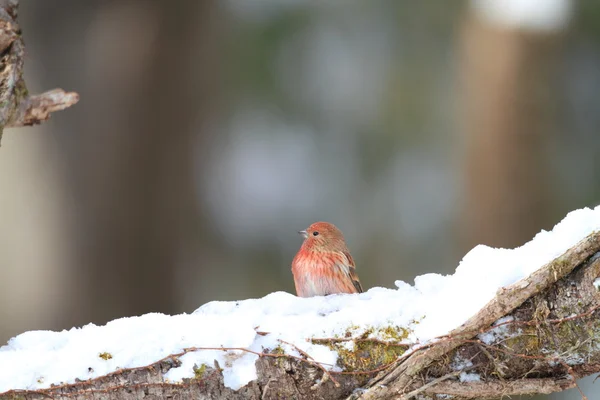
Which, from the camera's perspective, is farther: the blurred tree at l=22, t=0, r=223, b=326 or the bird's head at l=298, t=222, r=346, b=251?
the blurred tree at l=22, t=0, r=223, b=326

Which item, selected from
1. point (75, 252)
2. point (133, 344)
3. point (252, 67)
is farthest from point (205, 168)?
point (133, 344)

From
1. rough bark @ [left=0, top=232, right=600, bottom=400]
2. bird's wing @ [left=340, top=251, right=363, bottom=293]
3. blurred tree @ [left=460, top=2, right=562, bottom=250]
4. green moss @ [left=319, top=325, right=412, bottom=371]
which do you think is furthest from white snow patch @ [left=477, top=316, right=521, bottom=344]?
blurred tree @ [left=460, top=2, right=562, bottom=250]

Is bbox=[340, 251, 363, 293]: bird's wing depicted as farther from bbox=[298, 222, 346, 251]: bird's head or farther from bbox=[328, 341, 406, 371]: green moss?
bbox=[328, 341, 406, 371]: green moss

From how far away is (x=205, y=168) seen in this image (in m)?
11.9

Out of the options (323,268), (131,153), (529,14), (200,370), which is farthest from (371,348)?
(529,14)

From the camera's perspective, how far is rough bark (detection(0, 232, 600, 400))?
9.11 ft

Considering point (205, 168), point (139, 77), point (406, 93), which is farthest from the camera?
point (406, 93)

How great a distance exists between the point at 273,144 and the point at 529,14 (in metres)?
4.91

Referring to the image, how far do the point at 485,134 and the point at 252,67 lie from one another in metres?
4.43

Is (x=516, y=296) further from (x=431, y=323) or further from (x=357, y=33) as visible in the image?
(x=357, y=33)

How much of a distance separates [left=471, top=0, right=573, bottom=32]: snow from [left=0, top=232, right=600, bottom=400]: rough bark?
760 cm

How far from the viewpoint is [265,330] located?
2934 millimetres

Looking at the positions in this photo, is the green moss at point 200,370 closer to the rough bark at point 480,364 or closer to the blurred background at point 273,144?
the rough bark at point 480,364

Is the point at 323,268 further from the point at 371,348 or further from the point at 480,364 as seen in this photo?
the point at 480,364
